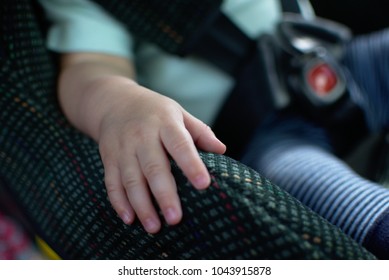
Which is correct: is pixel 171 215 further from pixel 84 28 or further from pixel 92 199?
pixel 84 28

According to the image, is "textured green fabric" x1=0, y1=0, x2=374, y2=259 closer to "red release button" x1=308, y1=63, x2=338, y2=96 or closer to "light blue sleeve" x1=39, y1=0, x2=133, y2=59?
"light blue sleeve" x1=39, y1=0, x2=133, y2=59

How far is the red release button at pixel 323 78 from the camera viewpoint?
547 millimetres

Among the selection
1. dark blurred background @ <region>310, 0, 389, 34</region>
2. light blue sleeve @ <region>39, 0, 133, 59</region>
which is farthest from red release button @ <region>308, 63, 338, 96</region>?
light blue sleeve @ <region>39, 0, 133, 59</region>

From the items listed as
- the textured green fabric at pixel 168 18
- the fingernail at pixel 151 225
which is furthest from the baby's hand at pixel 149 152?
the textured green fabric at pixel 168 18

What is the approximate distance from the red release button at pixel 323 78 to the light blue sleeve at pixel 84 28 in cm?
20

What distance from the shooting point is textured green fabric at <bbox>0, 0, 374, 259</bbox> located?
303 millimetres

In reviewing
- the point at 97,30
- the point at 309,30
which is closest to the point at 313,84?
the point at 309,30

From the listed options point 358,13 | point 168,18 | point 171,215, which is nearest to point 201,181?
point 171,215

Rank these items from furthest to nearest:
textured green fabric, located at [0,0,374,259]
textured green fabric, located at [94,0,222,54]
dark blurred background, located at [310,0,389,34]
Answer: dark blurred background, located at [310,0,389,34]
textured green fabric, located at [94,0,222,54]
textured green fabric, located at [0,0,374,259]

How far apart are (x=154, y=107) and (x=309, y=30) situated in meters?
0.30

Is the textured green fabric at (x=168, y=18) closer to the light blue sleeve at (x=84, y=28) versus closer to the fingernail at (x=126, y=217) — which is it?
the light blue sleeve at (x=84, y=28)

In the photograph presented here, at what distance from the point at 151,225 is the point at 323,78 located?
0.31m

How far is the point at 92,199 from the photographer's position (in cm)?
37
